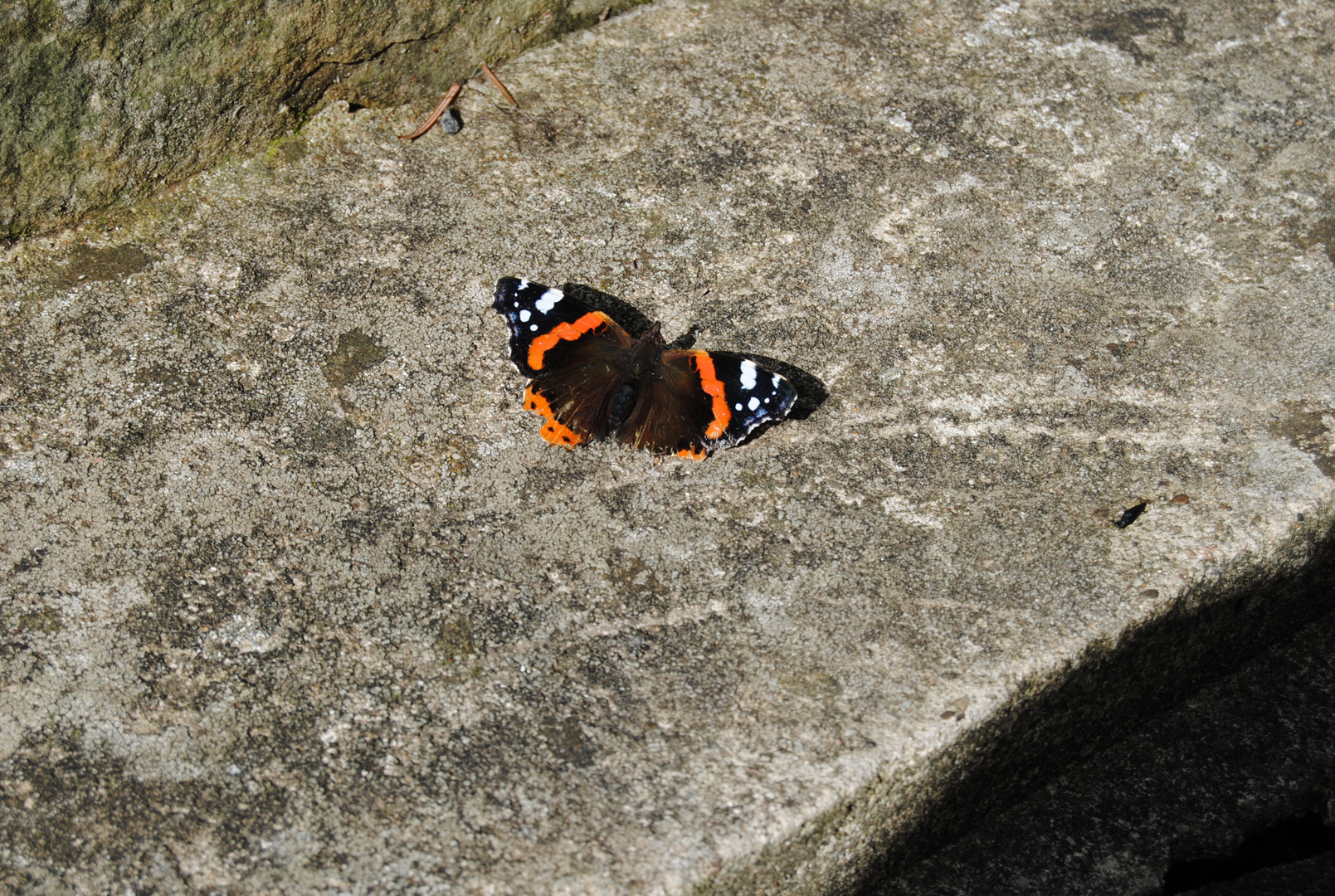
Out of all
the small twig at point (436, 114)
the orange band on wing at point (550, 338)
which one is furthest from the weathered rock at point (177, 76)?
the orange band on wing at point (550, 338)

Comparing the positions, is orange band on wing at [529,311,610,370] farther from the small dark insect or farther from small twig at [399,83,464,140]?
the small dark insect

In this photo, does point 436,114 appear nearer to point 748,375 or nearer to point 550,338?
point 550,338

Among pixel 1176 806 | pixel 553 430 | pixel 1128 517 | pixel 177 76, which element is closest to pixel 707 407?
pixel 553 430

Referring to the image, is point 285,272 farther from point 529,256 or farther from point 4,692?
point 4,692

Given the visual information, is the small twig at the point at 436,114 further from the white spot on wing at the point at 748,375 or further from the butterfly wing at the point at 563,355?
the white spot on wing at the point at 748,375

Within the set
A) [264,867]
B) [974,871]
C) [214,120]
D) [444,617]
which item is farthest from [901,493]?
[214,120]
